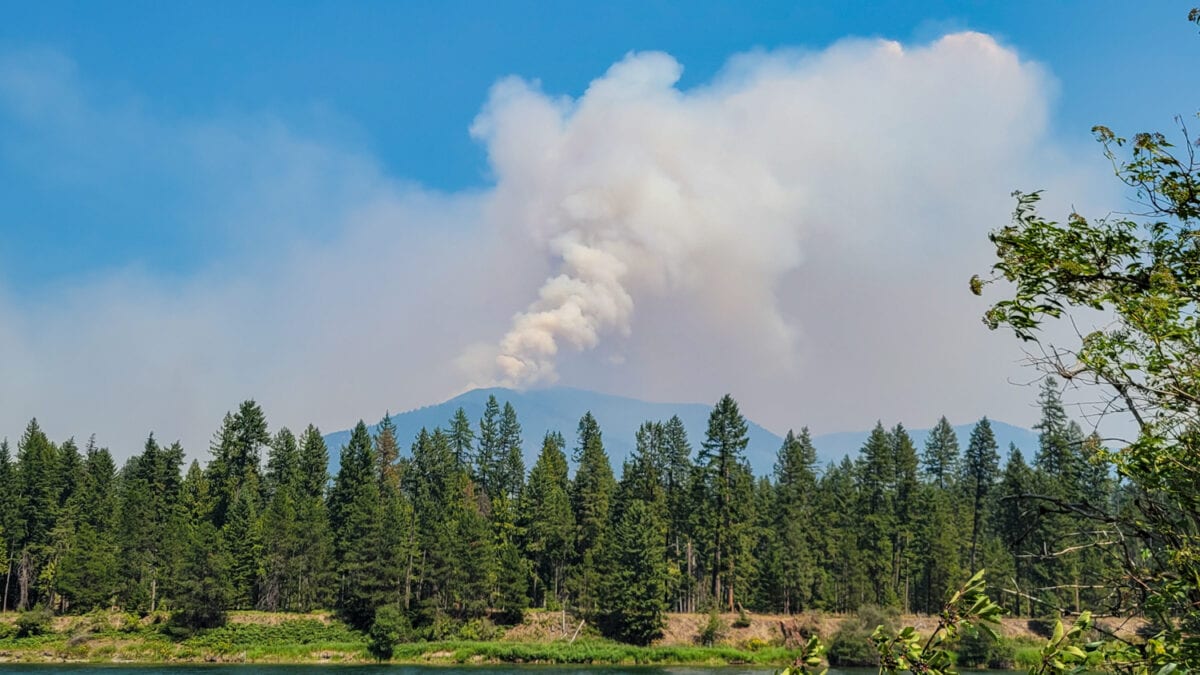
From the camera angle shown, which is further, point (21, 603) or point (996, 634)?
point (21, 603)

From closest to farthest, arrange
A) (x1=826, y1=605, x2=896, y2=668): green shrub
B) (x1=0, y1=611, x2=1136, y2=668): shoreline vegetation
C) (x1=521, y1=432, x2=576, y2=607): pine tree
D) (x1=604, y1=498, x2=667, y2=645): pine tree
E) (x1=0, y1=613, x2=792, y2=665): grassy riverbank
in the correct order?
(x1=826, y1=605, x2=896, y2=668): green shrub
(x1=0, y1=613, x2=792, y2=665): grassy riverbank
(x1=0, y1=611, x2=1136, y2=668): shoreline vegetation
(x1=604, y1=498, x2=667, y2=645): pine tree
(x1=521, y1=432, x2=576, y2=607): pine tree

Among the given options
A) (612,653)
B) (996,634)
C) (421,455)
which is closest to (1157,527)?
(996,634)

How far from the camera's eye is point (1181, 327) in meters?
5.87

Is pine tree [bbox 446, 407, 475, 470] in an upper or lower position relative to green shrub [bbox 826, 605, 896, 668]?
upper

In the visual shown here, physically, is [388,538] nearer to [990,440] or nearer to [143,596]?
[143,596]

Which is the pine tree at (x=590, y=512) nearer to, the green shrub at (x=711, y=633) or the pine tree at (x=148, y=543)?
the green shrub at (x=711, y=633)

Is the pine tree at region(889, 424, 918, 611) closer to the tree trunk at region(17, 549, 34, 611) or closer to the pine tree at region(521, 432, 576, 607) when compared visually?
the pine tree at region(521, 432, 576, 607)

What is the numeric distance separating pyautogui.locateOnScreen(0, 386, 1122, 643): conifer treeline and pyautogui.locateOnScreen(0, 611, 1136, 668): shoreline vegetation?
2574mm

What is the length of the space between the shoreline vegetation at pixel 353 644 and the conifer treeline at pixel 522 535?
257 cm

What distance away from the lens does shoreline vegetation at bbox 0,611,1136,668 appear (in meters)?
62.5

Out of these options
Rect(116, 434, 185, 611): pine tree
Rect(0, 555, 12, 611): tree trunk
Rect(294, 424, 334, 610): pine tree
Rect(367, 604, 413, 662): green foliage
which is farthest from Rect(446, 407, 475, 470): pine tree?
Rect(0, 555, 12, 611): tree trunk

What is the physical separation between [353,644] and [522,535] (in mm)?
21857

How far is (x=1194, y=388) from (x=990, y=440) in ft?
287

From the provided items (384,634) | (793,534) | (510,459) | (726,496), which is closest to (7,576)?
(384,634)
